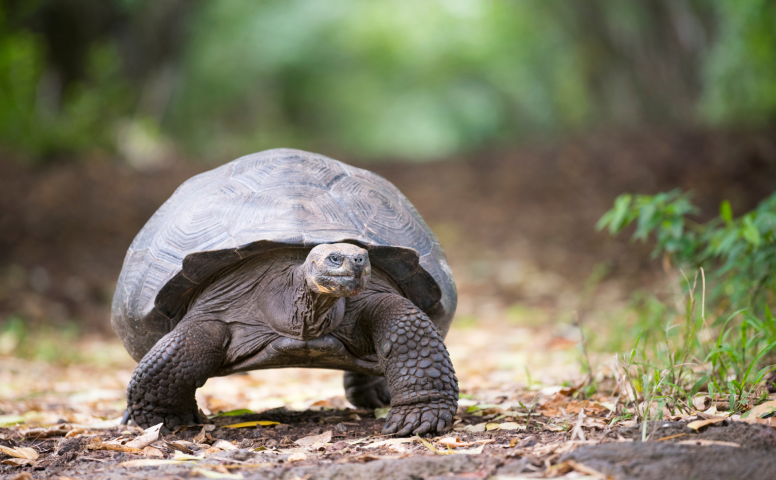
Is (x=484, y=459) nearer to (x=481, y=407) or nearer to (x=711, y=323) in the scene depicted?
(x=481, y=407)

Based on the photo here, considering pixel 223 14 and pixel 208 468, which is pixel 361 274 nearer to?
pixel 208 468

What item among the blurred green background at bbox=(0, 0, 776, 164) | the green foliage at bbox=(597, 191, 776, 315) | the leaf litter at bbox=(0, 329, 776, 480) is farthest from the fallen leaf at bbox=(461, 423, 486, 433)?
the blurred green background at bbox=(0, 0, 776, 164)

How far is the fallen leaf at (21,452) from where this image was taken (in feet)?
8.22

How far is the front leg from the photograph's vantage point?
2.70 metres

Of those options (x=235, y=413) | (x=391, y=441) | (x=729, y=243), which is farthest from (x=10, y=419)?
(x=729, y=243)

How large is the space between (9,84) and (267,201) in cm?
870

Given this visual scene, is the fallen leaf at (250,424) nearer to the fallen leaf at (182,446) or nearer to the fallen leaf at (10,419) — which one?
the fallen leaf at (182,446)

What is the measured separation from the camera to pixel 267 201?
300 centimetres

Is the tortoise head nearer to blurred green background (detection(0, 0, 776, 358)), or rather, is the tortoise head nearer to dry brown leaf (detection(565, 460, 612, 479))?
dry brown leaf (detection(565, 460, 612, 479))

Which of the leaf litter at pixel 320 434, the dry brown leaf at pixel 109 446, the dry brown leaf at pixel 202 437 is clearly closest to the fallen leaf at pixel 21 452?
the leaf litter at pixel 320 434

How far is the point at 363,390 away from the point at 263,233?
121 cm

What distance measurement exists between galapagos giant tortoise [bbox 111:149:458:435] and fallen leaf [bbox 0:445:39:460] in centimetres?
41

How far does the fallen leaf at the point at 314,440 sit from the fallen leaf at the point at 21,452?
0.96 metres

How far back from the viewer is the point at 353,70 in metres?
34.3
